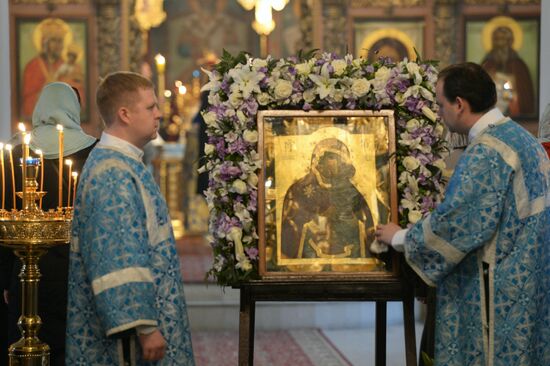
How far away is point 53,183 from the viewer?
4.64 meters

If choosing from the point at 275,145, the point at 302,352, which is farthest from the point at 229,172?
the point at 302,352

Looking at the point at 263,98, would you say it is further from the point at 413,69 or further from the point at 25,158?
the point at 25,158

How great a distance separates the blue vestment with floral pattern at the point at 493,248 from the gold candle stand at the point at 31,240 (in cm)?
127

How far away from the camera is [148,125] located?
3555 mm

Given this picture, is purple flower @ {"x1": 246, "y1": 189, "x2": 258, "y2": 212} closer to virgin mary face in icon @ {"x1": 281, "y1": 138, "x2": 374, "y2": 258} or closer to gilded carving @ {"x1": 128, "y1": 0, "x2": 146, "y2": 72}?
virgin mary face in icon @ {"x1": 281, "y1": 138, "x2": 374, "y2": 258}

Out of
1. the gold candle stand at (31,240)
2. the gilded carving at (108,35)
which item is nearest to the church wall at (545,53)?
the gold candle stand at (31,240)

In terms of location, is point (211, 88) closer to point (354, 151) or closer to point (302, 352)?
point (354, 151)

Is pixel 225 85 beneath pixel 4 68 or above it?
beneath

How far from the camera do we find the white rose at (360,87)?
418 centimetres

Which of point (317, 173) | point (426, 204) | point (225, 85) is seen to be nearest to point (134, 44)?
point (225, 85)

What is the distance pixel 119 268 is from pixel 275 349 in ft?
14.6

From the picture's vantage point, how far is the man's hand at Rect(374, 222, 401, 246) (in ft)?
13.2

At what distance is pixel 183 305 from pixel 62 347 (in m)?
1.35

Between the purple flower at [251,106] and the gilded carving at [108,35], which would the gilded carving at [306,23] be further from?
the purple flower at [251,106]
